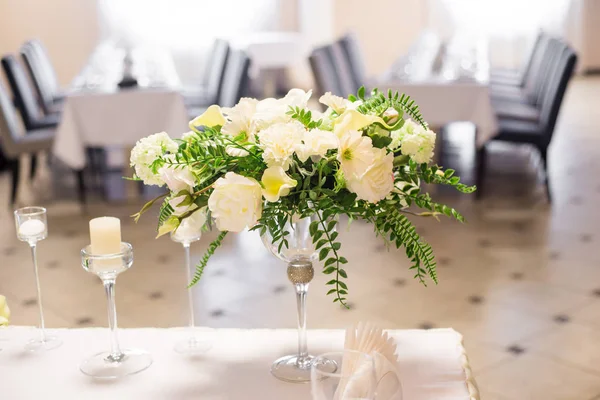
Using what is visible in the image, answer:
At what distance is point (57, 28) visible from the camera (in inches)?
421

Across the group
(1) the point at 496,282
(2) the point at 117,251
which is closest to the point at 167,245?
(1) the point at 496,282

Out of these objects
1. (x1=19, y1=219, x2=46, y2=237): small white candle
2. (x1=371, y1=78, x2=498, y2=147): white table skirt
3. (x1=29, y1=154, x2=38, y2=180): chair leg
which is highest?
(x1=19, y1=219, x2=46, y2=237): small white candle

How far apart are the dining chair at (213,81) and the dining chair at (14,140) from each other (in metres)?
1.21

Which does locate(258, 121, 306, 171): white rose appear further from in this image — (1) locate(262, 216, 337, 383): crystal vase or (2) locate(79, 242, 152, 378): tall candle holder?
(2) locate(79, 242, 152, 378): tall candle holder

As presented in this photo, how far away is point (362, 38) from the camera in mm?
11258

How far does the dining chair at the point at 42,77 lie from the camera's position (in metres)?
7.40

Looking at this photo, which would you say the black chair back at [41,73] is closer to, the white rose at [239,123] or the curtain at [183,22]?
the curtain at [183,22]

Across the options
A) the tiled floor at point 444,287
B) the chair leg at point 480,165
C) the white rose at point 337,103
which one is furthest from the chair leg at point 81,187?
the white rose at point 337,103

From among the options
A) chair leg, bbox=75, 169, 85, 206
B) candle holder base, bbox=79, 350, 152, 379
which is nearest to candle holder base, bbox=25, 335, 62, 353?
candle holder base, bbox=79, 350, 152, 379

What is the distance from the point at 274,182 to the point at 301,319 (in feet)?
1.15

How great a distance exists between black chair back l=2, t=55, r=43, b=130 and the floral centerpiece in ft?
17.0

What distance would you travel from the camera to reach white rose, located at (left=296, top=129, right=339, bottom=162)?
1544mm

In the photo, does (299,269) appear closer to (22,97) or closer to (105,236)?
(105,236)

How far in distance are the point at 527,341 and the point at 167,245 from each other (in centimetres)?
236
